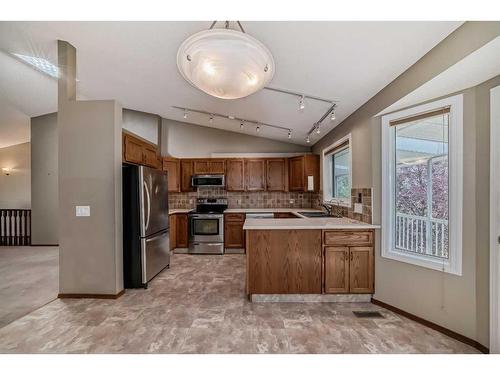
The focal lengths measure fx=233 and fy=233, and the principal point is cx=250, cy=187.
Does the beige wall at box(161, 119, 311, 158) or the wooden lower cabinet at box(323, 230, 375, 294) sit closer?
the wooden lower cabinet at box(323, 230, 375, 294)

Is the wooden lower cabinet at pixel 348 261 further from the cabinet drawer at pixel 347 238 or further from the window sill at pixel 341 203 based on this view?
the window sill at pixel 341 203

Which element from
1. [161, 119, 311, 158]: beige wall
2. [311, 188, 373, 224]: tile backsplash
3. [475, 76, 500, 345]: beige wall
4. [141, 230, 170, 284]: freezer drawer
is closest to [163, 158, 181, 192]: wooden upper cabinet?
[161, 119, 311, 158]: beige wall

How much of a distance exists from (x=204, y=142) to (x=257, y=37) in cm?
364

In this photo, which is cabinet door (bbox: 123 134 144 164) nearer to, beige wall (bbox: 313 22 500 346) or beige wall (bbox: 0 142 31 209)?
beige wall (bbox: 313 22 500 346)

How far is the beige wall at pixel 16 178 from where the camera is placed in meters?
5.96

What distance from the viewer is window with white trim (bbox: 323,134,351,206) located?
369cm

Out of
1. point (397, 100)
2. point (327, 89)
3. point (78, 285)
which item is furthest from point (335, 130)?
point (78, 285)

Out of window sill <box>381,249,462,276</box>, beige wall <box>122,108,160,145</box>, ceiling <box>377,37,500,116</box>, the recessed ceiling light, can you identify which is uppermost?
the recessed ceiling light

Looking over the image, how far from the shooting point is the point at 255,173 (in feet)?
16.9

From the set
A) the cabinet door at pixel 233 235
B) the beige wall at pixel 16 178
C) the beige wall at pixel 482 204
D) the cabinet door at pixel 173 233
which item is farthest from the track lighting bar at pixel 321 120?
the beige wall at pixel 16 178

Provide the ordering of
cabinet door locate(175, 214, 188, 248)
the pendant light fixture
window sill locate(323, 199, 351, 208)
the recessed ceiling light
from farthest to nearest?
1. cabinet door locate(175, 214, 188, 248)
2. window sill locate(323, 199, 351, 208)
3. the recessed ceiling light
4. the pendant light fixture

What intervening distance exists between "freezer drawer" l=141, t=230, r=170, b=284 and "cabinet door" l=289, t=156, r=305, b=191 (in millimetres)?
2781

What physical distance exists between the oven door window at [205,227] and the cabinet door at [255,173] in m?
1.10

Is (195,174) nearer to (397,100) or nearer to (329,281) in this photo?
(329,281)
